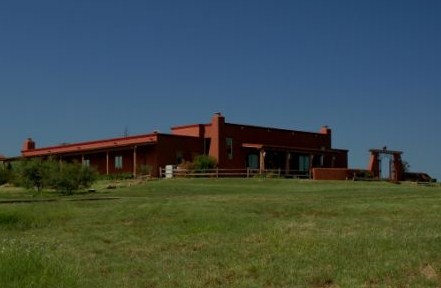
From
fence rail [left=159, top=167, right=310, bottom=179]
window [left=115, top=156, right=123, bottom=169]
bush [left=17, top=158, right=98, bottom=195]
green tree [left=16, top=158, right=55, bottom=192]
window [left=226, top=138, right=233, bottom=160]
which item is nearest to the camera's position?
bush [left=17, top=158, right=98, bottom=195]

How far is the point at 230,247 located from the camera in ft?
43.5

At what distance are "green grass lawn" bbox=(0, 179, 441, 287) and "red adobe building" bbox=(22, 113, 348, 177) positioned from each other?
38005 millimetres

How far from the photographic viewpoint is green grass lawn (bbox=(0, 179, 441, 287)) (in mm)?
10570

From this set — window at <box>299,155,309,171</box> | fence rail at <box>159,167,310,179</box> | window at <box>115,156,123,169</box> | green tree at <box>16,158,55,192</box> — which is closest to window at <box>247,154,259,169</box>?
window at <box>299,155,309,171</box>

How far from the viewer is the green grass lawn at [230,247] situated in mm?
10570

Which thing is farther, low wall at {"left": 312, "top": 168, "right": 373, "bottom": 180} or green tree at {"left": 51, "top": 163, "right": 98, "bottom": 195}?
low wall at {"left": 312, "top": 168, "right": 373, "bottom": 180}

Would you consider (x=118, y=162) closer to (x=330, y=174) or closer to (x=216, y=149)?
(x=216, y=149)

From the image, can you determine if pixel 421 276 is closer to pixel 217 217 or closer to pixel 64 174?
pixel 217 217

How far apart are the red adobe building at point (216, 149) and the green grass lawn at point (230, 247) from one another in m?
38.0

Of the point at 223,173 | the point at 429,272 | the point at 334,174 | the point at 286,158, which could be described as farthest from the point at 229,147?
the point at 429,272

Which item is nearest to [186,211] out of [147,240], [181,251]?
[147,240]

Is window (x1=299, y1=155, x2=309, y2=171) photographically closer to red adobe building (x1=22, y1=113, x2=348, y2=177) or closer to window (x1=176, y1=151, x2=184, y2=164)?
red adobe building (x1=22, y1=113, x2=348, y2=177)

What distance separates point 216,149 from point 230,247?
45801 mm

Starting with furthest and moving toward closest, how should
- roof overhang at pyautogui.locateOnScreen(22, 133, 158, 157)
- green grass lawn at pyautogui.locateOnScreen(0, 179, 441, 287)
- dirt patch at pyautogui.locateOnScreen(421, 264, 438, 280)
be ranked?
roof overhang at pyautogui.locateOnScreen(22, 133, 158, 157), green grass lawn at pyautogui.locateOnScreen(0, 179, 441, 287), dirt patch at pyautogui.locateOnScreen(421, 264, 438, 280)
